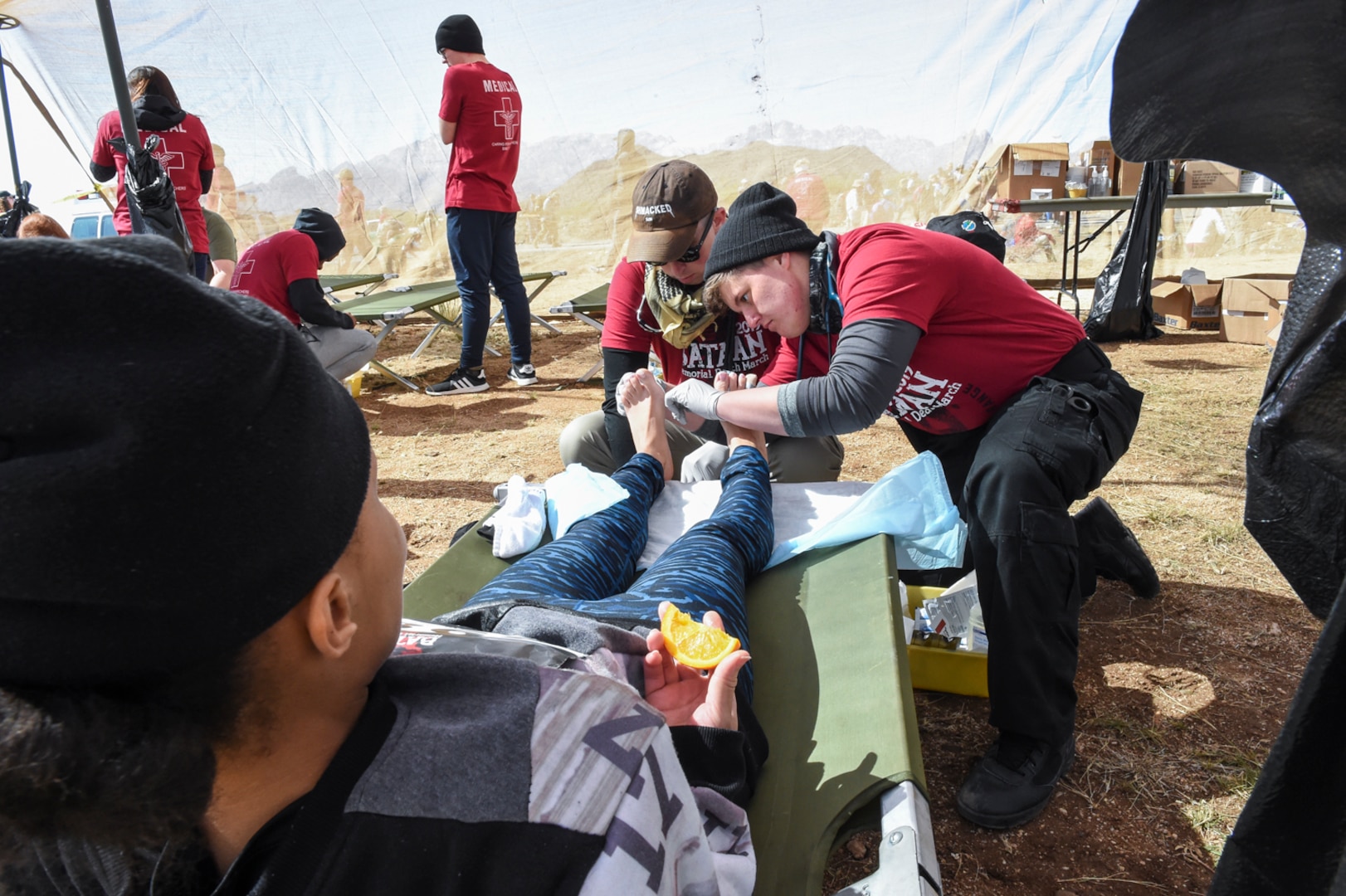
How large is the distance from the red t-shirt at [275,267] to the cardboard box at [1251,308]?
612 centimetres

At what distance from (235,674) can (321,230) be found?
15.7 ft

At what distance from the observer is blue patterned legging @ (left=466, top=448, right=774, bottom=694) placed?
1689 mm

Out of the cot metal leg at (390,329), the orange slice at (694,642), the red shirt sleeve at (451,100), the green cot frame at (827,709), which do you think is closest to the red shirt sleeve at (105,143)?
the cot metal leg at (390,329)

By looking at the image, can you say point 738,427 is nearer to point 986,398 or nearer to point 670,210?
point 670,210

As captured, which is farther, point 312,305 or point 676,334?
point 312,305

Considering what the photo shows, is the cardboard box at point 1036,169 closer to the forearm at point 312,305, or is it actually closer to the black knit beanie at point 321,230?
the black knit beanie at point 321,230

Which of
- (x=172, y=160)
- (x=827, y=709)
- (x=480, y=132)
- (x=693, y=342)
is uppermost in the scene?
(x=480, y=132)

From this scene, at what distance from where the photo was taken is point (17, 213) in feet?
16.9

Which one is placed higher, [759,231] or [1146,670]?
[759,231]

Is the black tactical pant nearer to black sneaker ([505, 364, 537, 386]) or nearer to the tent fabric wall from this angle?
black sneaker ([505, 364, 537, 386])

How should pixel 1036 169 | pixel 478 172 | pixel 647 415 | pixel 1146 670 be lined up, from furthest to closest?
1. pixel 1036 169
2. pixel 478 172
3. pixel 647 415
4. pixel 1146 670

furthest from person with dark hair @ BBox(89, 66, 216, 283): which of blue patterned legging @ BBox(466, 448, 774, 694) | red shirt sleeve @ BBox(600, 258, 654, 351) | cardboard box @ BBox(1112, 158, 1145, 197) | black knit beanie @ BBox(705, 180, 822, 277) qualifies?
cardboard box @ BBox(1112, 158, 1145, 197)

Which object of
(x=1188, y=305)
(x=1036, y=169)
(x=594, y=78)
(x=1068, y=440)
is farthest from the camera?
(x=594, y=78)

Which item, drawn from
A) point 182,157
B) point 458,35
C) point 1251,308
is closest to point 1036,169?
point 1251,308
